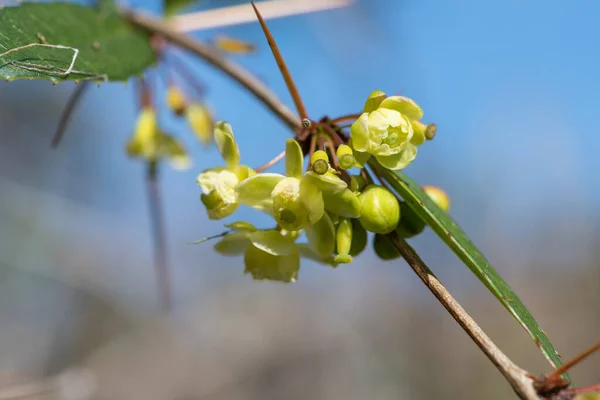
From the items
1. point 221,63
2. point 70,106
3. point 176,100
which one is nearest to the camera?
point 70,106

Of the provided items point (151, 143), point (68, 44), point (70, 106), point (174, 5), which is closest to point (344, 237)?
point (68, 44)

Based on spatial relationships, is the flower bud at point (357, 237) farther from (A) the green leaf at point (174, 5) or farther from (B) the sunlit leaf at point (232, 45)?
(A) the green leaf at point (174, 5)

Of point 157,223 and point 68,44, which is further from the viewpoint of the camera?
point 157,223

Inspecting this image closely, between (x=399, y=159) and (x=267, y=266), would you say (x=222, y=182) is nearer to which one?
(x=267, y=266)

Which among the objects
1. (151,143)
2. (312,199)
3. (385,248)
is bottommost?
(151,143)

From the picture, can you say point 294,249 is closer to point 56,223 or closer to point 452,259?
point 56,223

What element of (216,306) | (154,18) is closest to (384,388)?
(216,306)

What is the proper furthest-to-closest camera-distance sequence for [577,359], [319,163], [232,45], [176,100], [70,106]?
1. [176,100]
2. [232,45]
3. [70,106]
4. [319,163]
5. [577,359]
